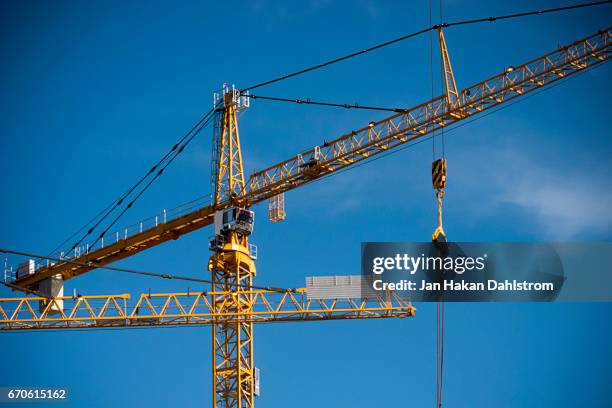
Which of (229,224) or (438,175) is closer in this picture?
(438,175)

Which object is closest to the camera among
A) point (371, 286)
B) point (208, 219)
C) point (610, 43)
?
point (371, 286)

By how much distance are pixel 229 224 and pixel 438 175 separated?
78.6ft

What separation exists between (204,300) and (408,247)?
16396mm

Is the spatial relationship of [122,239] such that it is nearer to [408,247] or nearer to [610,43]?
[408,247]

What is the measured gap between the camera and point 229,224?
103 m

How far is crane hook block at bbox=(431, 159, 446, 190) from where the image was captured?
268 feet

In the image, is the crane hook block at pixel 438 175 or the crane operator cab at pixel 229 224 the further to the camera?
the crane operator cab at pixel 229 224

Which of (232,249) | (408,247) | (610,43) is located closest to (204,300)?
(232,249)

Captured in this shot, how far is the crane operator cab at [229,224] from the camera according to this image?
10250 cm

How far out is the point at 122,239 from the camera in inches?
4139

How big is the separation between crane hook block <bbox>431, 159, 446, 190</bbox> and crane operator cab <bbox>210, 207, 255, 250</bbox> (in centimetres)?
2301

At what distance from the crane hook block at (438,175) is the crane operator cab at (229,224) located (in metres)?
23.0

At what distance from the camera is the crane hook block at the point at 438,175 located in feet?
268

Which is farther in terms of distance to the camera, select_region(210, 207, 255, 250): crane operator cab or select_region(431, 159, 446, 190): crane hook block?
select_region(210, 207, 255, 250): crane operator cab
